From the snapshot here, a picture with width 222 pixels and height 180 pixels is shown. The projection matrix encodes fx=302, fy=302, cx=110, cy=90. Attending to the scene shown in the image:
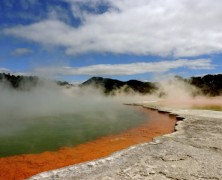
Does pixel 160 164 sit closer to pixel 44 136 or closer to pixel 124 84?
pixel 44 136

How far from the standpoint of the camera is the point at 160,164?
845 cm

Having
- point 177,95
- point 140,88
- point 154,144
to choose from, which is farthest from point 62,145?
point 140,88

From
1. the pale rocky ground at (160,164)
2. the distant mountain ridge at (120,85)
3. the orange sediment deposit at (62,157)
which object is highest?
the distant mountain ridge at (120,85)

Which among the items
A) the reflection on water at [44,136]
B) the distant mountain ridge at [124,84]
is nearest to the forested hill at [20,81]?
the distant mountain ridge at [124,84]

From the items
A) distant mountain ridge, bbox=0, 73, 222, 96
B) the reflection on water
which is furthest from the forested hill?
the reflection on water

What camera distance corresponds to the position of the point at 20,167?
1009 centimetres

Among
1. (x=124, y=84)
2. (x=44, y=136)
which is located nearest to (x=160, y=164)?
(x=44, y=136)

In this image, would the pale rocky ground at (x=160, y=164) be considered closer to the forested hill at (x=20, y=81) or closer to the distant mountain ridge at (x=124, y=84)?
the distant mountain ridge at (x=124, y=84)

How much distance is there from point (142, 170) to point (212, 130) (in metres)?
7.01

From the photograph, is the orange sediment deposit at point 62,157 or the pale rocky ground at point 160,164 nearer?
the pale rocky ground at point 160,164

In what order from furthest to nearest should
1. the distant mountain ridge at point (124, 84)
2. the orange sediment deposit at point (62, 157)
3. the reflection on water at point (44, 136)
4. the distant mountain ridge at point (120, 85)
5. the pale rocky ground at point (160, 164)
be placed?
1. the distant mountain ridge at point (120, 85)
2. the distant mountain ridge at point (124, 84)
3. the reflection on water at point (44, 136)
4. the orange sediment deposit at point (62, 157)
5. the pale rocky ground at point (160, 164)

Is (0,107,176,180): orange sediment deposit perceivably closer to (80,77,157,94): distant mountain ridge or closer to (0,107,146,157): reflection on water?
(0,107,146,157): reflection on water

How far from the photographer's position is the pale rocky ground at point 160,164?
7602 millimetres

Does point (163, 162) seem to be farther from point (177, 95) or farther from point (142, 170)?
point (177, 95)
